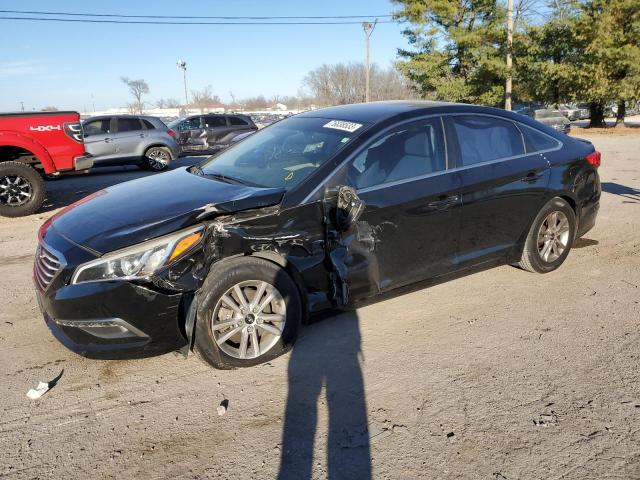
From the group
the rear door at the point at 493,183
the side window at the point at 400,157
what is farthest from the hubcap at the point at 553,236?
the side window at the point at 400,157

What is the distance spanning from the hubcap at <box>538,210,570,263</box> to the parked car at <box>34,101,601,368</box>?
2 centimetres

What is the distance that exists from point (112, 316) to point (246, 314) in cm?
80

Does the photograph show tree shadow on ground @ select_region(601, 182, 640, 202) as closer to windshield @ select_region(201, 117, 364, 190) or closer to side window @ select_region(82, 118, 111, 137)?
windshield @ select_region(201, 117, 364, 190)

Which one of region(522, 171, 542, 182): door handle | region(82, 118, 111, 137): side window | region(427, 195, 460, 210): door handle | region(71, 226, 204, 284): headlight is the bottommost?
region(71, 226, 204, 284): headlight

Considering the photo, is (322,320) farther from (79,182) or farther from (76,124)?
(79,182)

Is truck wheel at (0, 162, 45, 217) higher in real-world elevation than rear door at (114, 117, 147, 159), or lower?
lower

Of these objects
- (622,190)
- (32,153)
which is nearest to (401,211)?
(32,153)

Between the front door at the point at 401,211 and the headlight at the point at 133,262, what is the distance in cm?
117

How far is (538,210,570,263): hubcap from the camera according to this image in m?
4.73

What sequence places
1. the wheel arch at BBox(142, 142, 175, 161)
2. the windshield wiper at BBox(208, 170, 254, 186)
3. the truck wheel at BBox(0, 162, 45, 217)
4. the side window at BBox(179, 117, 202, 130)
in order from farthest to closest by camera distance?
the side window at BBox(179, 117, 202, 130) < the wheel arch at BBox(142, 142, 175, 161) < the truck wheel at BBox(0, 162, 45, 217) < the windshield wiper at BBox(208, 170, 254, 186)

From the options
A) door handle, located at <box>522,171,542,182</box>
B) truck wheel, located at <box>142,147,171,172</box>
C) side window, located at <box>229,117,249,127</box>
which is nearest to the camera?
door handle, located at <box>522,171,542,182</box>

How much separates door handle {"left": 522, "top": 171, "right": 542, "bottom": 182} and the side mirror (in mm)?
1848

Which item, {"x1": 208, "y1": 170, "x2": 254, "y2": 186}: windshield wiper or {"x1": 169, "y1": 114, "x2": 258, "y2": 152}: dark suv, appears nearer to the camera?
{"x1": 208, "y1": 170, "x2": 254, "y2": 186}: windshield wiper

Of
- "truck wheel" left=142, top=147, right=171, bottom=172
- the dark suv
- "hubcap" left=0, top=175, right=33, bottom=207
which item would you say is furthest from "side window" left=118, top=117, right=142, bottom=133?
"hubcap" left=0, top=175, right=33, bottom=207
